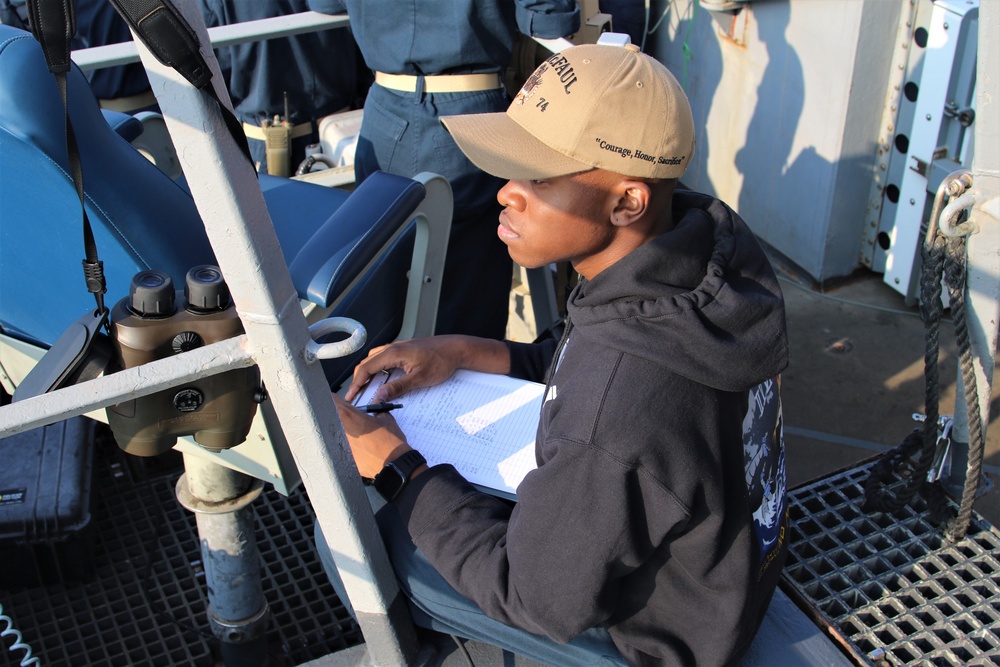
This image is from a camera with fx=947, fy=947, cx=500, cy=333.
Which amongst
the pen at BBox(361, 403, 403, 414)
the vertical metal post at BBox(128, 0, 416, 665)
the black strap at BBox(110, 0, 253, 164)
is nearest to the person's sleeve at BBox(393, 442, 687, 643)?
the vertical metal post at BBox(128, 0, 416, 665)

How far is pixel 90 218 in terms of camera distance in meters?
1.74

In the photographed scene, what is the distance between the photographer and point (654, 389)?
129cm

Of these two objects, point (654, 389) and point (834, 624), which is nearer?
point (654, 389)

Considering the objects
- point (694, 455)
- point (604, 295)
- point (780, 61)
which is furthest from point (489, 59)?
point (694, 455)

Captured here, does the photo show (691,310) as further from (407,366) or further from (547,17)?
(547,17)

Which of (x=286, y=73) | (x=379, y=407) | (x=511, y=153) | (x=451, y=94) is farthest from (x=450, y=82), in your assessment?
(x=511, y=153)

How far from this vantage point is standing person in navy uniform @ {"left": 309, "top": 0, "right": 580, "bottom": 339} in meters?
2.90

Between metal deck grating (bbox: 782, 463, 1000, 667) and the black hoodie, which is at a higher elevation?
the black hoodie

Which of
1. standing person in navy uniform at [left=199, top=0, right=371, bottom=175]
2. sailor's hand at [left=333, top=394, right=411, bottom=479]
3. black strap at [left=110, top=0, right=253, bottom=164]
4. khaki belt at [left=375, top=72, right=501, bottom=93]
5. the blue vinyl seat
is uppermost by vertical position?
black strap at [left=110, top=0, right=253, bottom=164]

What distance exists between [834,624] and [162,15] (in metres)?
1.64

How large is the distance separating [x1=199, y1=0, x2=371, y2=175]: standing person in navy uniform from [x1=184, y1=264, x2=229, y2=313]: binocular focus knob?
2681mm

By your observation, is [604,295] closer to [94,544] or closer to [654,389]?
[654,389]

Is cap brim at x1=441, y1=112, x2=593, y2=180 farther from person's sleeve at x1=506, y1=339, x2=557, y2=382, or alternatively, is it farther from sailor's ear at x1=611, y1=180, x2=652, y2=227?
person's sleeve at x1=506, y1=339, x2=557, y2=382

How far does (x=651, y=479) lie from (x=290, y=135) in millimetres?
3155
